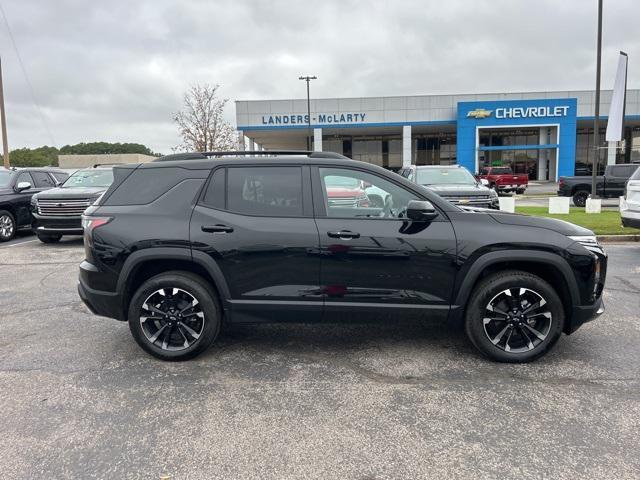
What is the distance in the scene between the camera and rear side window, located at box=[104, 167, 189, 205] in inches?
168

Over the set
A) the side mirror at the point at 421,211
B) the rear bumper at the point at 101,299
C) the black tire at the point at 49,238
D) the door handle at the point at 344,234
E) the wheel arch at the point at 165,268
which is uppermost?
the side mirror at the point at 421,211

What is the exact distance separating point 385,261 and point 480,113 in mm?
41755

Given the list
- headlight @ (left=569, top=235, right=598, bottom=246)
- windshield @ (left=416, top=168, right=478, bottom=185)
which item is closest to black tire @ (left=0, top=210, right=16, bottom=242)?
windshield @ (left=416, top=168, right=478, bottom=185)

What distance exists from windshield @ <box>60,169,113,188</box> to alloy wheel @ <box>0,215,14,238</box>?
1.70 m

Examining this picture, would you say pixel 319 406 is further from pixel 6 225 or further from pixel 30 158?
pixel 30 158

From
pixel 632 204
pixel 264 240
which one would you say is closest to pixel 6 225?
pixel 264 240

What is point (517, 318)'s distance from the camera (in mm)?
3994

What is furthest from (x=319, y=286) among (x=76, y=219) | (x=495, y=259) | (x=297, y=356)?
(x=76, y=219)

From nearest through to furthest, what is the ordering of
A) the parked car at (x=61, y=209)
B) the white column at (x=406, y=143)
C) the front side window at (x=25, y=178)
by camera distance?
the parked car at (x=61, y=209) < the front side window at (x=25, y=178) < the white column at (x=406, y=143)

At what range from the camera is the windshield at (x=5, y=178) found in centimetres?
1224

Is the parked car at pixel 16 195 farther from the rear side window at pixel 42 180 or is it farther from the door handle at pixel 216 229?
the door handle at pixel 216 229

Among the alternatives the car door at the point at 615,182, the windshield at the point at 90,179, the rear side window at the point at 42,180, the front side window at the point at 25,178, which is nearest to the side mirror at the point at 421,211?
the windshield at the point at 90,179

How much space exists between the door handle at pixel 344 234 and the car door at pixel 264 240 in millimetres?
151

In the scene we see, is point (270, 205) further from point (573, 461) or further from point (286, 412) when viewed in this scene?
point (573, 461)
